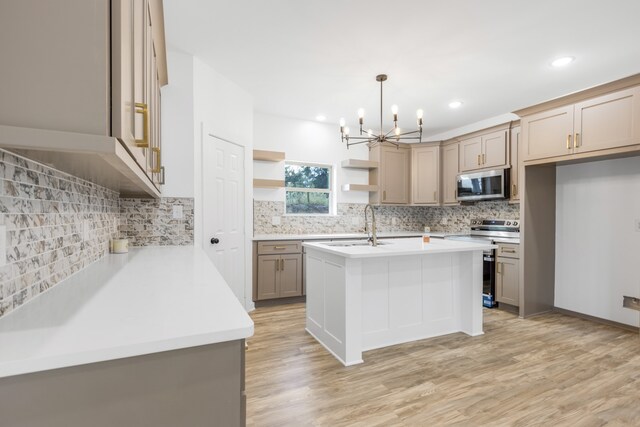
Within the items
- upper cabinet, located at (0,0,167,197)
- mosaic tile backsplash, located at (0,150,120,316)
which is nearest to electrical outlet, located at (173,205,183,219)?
mosaic tile backsplash, located at (0,150,120,316)

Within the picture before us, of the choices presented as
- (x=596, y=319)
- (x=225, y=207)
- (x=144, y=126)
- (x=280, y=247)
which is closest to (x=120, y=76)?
(x=144, y=126)

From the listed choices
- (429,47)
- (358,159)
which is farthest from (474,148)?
(429,47)

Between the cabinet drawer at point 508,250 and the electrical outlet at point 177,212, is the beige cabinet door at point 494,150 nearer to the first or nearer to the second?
the cabinet drawer at point 508,250

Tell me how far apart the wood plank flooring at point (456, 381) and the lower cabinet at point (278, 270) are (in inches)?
36.2

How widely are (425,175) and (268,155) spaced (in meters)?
2.67

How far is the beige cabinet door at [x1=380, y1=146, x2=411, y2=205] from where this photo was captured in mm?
5293

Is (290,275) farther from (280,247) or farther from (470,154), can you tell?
(470,154)

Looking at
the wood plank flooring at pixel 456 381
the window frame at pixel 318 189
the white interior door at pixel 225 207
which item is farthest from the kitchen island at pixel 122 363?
the window frame at pixel 318 189

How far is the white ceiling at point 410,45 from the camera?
2.22m

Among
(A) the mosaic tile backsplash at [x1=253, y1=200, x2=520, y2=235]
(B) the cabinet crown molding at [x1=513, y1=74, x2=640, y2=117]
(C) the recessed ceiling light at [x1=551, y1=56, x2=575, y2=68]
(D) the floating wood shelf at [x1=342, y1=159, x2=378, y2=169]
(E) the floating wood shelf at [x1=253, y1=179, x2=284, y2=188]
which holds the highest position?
(C) the recessed ceiling light at [x1=551, y1=56, x2=575, y2=68]

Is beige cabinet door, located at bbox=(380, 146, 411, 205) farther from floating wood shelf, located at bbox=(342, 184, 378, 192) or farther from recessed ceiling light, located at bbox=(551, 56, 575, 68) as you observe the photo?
recessed ceiling light, located at bbox=(551, 56, 575, 68)

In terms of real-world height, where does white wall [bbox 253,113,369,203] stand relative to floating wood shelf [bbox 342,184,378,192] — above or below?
above

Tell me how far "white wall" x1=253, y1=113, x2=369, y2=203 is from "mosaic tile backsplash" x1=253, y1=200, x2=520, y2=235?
19 cm

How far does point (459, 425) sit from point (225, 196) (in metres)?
2.87
